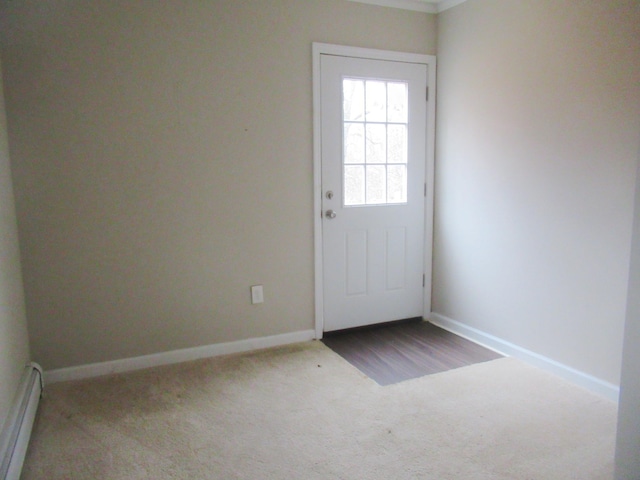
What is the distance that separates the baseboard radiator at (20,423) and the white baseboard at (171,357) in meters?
0.19

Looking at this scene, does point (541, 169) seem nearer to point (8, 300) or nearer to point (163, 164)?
point (163, 164)

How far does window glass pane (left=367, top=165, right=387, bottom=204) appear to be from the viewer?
11.4 feet

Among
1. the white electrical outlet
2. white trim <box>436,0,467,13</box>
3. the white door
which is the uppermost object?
white trim <box>436,0,467,13</box>

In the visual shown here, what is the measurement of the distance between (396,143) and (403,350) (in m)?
1.52

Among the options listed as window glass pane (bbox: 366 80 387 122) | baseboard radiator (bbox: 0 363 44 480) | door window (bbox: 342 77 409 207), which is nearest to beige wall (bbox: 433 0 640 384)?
door window (bbox: 342 77 409 207)

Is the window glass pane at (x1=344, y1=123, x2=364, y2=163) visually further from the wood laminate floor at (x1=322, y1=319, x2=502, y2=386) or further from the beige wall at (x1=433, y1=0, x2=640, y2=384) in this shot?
the wood laminate floor at (x1=322, y1=319, x2=502, y2=386)

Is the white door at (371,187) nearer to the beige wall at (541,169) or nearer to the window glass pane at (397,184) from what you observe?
the window glass pane at (397,184)

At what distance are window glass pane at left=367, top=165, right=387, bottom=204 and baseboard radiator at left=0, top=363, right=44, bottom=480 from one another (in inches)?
94.0

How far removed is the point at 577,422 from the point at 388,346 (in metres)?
1.29

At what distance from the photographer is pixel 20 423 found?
2057 mm

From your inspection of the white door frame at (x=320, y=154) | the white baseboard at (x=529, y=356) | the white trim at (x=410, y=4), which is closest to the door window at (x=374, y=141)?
the white door frame at (x=320, y=154)

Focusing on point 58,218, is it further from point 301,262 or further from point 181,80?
point 301,262

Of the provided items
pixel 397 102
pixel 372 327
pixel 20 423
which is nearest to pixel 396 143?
pixel 397 102

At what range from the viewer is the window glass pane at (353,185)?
11.2ft
